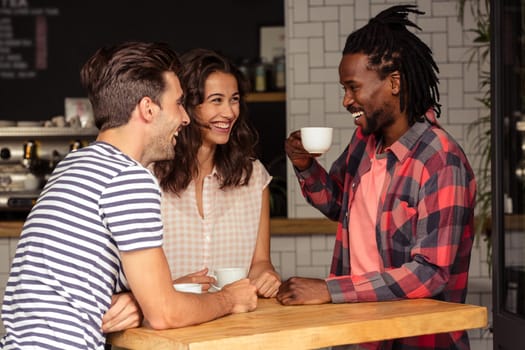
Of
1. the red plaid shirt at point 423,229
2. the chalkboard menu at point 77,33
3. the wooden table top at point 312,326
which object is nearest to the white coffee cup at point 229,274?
the wooden table top at point 312,326

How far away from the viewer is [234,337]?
6.37ft

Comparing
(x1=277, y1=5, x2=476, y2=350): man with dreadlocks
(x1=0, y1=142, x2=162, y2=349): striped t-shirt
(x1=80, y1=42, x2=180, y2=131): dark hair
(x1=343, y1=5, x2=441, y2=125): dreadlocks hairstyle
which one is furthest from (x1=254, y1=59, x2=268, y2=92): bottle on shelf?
(x1=0, y1=142, x2=162, y2=349): striped t-shirt

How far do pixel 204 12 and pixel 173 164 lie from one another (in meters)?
3.87

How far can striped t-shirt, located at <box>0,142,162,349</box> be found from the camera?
76.9 inches

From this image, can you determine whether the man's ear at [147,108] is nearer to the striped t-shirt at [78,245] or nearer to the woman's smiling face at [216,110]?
the striped t-shirt at [78,245]

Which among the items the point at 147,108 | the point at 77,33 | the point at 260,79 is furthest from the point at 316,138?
the point at 77,33

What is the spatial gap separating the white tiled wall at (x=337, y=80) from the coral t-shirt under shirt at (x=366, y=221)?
2.17 metres

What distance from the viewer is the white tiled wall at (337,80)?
189 inches

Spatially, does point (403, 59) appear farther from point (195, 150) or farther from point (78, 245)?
point (78, 245)

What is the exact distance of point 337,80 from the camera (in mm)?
4867

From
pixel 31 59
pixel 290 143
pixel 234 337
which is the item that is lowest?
pixel 234 337

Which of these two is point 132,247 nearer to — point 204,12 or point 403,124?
point 403,124

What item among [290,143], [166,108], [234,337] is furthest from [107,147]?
[290,143]

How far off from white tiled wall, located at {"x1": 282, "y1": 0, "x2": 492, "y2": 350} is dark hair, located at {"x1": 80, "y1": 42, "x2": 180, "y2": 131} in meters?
2.74
